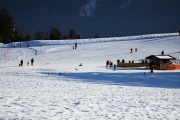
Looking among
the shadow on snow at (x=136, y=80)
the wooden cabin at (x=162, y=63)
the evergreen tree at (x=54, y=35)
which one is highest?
the evergreen tree at (x=54, y=35)

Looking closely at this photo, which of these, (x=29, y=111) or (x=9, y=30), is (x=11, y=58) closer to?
(x=29, y=111)

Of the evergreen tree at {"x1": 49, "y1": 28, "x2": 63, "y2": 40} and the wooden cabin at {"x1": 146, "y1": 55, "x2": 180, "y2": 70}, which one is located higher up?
the evergreen tree at {"x1": 49, "y1": 28, "x2": 63, "y2": 40}

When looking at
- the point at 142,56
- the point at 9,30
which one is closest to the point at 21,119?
the point at 142,56

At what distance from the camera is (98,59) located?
41312 mm

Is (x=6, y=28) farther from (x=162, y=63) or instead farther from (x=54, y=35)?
(x=162, y=63)

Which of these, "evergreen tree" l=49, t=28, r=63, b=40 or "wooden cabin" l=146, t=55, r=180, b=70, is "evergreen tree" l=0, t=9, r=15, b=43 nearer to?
"evergreen tree" l=49, t=28, r=63, b=40

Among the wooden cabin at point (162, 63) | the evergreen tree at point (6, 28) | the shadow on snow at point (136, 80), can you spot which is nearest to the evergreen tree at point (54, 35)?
the evergreen tree at point (6, 28)

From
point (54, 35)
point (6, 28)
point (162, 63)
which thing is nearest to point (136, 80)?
point (162, 63)

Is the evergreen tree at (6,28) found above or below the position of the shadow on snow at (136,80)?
above

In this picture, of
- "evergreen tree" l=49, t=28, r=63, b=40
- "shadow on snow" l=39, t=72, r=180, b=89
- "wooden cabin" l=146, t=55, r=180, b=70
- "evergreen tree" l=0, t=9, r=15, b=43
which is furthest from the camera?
"evergreen tree" l=49, t=28, r=63, b=40

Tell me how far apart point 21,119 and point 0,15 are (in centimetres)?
10101

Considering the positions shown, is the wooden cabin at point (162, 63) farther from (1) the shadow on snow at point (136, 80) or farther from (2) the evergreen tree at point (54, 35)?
(2) the evergreen tree at point (54, 35)

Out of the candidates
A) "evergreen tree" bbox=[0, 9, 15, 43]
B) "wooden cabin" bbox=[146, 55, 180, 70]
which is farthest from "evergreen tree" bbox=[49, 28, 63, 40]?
"wooden cabin" bbox=[146, 55, 180, 70]

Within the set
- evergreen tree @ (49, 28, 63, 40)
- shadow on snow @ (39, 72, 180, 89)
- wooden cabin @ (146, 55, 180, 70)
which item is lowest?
shadow on snow @ (39, 72, 180, 89)
